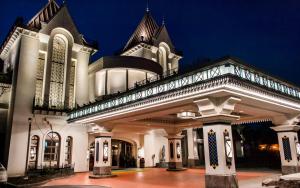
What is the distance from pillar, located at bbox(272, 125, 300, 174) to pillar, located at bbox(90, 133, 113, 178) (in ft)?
39.4

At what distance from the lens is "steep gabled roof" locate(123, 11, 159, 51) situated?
31.3m

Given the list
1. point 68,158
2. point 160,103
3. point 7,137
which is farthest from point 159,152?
point 160,103

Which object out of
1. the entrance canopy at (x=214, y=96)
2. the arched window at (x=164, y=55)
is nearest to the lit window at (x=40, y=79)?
the entrance canopy at (x=214, y=96)

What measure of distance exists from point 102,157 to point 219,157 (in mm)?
10517

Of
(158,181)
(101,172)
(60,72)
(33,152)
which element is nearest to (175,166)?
(101,172)

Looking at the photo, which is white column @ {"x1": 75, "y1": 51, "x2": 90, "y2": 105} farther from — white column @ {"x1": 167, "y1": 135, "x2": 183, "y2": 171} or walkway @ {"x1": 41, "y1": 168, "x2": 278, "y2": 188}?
→ white column @ {"x1": 167, "y1": 135, "x2": 183, "y2": 171}

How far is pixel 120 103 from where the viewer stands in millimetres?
16844

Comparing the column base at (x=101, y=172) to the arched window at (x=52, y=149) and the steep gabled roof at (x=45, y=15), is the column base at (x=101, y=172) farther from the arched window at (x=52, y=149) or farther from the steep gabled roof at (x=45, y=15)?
the steep gabled roof at (x=45, y=15)

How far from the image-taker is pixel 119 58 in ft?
89.0

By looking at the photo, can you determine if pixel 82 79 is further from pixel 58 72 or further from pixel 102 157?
pixel 102 157

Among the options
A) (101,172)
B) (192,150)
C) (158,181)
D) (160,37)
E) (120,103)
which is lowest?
(158,181)

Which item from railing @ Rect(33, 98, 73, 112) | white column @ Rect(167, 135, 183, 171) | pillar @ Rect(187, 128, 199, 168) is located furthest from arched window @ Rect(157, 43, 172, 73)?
railing @ Rect(33, 98, 73, 112)

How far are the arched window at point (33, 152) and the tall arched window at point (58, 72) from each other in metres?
3.23

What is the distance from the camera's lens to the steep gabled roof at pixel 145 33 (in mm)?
31289
